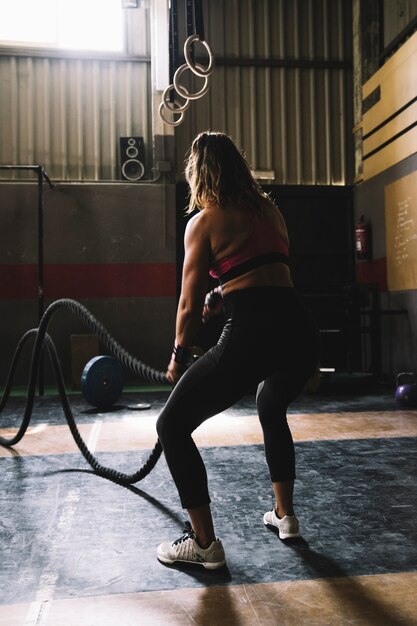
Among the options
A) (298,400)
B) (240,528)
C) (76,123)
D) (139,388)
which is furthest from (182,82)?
(240,528)

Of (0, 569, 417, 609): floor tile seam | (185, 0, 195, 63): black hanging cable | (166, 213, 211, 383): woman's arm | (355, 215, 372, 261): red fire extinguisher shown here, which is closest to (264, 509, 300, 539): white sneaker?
(0, 569, 417, 609): floor tile seam

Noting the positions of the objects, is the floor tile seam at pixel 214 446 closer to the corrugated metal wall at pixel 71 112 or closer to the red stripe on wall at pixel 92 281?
the red stripe on wall at pixel 92 281

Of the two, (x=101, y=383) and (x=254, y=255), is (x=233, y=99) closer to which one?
(x=101, y=383)

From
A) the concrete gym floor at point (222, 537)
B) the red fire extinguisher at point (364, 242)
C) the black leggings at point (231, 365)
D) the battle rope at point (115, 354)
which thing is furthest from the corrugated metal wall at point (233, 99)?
the black leggings at point (231, 365)

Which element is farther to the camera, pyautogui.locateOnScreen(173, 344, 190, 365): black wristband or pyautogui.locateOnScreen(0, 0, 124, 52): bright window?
pyautogui.locateOnScreen(0, 0, 124, 52): bright window

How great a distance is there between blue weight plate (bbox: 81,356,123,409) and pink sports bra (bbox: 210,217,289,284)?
12.0 ft

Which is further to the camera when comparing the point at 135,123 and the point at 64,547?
the point at 135,123

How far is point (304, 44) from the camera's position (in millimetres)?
7883

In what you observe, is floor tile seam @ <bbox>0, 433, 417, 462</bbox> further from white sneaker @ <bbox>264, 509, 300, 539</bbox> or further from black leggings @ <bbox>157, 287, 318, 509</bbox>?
black leggings @ <bbox>157, 287, 318, 509</bbox>

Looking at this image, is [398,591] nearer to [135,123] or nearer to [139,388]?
[139,388]

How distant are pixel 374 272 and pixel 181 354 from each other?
5.88m

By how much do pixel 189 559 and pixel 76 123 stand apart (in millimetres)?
6630

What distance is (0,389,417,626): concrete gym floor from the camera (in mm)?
1696

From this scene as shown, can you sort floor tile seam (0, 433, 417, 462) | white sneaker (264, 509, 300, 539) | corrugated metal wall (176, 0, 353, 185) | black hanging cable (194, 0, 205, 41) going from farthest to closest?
corrugated metal wall (176, 0, 353, 185) → black hanging cable (194, 0, 205, 41) → floor tile seam (0, 433, 417, 462) → white sneaker (264, 509, 300, 539)
